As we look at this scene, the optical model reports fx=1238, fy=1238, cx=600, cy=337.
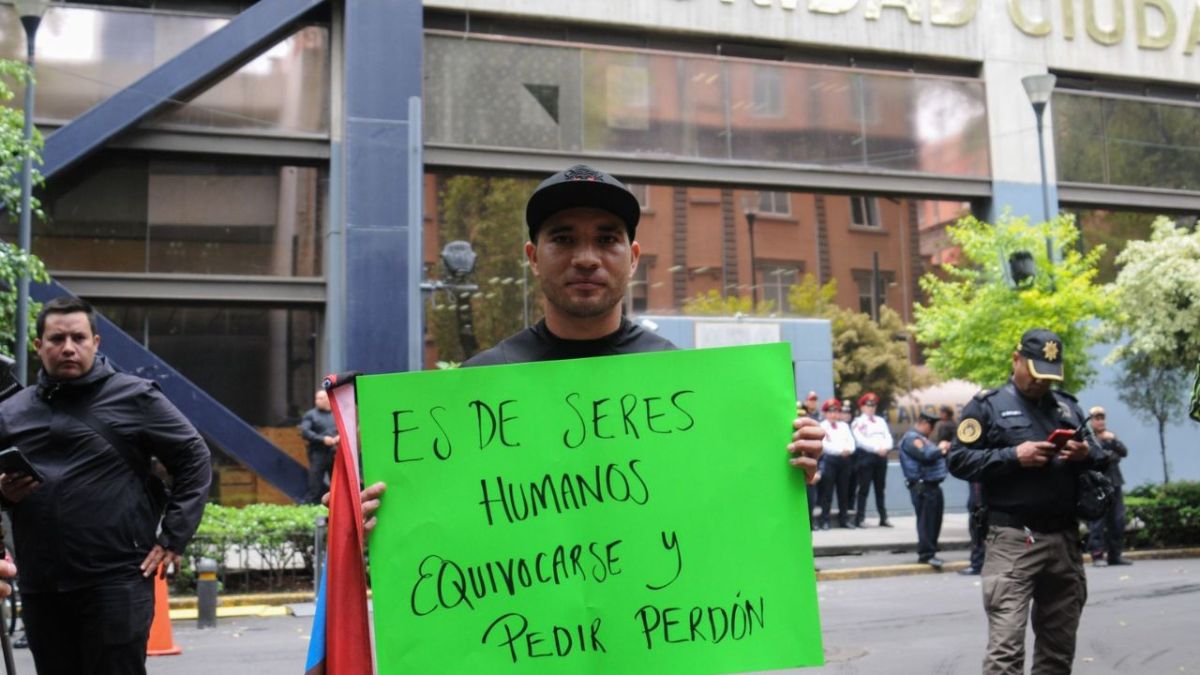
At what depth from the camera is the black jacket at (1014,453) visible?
589 cm

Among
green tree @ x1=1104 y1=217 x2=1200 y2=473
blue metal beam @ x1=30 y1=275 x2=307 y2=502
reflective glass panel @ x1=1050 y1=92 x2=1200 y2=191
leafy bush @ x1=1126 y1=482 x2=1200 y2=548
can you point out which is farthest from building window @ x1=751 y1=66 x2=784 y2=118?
blue metal beam @ x1=30 y1=275 x2=307 y2=502

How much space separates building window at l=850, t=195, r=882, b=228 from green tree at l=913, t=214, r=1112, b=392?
3.68 m

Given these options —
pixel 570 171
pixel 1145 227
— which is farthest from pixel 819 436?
pixel 1145 227

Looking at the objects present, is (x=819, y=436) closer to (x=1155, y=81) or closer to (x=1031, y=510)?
(x=1031, y=510)

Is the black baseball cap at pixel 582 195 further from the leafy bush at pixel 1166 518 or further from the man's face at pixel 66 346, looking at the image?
the leafy bush at pixel 1166 518

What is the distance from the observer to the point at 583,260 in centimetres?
304

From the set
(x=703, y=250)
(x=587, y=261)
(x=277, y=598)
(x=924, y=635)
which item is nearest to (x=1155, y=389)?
(x=703, y=250)

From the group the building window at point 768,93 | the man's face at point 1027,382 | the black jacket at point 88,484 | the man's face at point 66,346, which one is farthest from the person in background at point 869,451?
the man's face at point 66,346

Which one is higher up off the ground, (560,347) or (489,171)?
(489,171)

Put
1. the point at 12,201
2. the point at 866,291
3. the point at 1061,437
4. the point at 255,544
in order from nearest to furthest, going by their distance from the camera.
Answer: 1. the point at 1061,437
2. the point at 255,544
3. the point at 12,201
4. the point at 866,291

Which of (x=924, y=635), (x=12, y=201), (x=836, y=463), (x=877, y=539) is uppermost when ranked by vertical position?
(x=12, y=201)

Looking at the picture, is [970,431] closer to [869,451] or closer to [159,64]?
[869,451]

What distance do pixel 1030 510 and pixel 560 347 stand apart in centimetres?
349

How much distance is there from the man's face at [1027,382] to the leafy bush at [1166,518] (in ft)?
38.8
